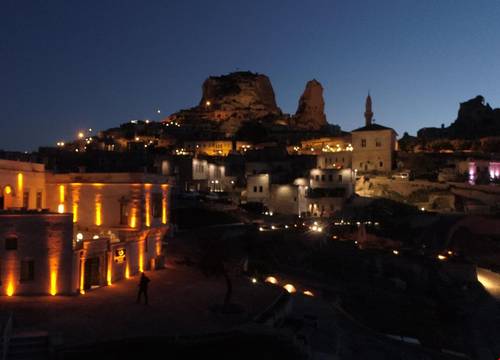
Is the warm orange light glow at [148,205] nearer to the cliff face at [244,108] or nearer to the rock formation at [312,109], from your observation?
the cliff face at [244,108]

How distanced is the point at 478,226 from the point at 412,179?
15919 mm

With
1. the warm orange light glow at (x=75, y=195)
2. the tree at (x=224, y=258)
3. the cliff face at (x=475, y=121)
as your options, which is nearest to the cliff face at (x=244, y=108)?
the cliff face at (x=475, y=121)

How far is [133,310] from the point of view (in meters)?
20.2

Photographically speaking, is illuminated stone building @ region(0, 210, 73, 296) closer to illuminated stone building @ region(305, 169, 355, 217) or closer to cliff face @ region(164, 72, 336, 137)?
illuminated stone building @ region(305, 169, 355, 217)

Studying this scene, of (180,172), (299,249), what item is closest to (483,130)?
(180,172)

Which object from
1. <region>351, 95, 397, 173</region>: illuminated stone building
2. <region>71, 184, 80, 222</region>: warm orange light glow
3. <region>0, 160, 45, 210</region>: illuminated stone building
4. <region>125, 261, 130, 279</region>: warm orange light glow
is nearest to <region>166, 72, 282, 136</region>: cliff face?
<region>351, 95, 397, 173</region>: illuminated stone building

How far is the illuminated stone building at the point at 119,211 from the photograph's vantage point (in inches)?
1075

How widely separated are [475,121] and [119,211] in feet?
318

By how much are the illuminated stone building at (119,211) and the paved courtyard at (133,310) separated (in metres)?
2.05

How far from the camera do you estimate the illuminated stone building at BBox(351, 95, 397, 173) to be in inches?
2886

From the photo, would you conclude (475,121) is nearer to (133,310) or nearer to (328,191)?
(328,191)

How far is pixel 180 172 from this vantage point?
205ft

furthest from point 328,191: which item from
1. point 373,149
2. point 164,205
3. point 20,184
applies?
point 20,184

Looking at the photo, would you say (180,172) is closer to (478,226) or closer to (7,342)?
(478,226)
